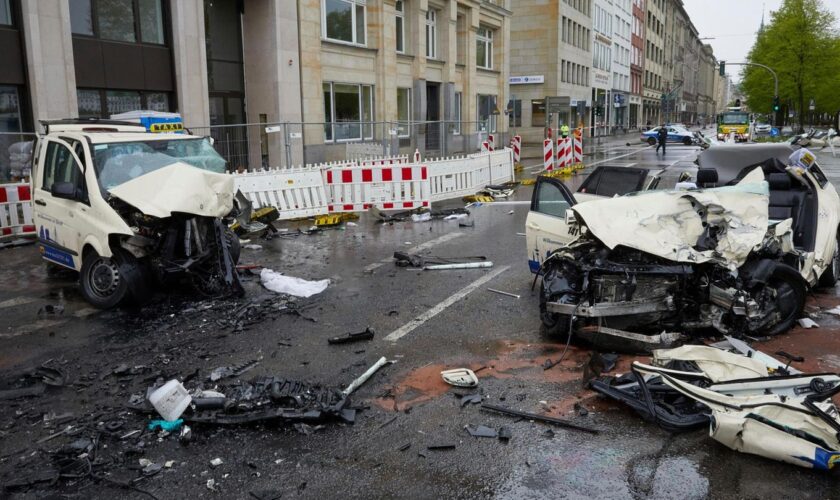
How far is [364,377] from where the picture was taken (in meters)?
5.48

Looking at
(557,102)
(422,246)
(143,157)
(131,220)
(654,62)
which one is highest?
(654,62)

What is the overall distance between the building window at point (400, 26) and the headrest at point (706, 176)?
24.2m

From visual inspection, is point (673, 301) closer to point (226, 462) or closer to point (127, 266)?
point (226, 462)

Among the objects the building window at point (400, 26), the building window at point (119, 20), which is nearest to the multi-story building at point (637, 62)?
the building window at point (400, 26)

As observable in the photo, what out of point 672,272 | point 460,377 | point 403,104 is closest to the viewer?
point 460,377

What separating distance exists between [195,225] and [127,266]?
2.99 feet

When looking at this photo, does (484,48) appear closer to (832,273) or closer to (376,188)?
(376,188)

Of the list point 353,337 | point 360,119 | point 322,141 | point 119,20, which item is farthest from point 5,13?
point 360,119

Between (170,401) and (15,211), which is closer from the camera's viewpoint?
(170,401)

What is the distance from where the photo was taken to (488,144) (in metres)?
22.8

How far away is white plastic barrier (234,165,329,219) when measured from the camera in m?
14.0

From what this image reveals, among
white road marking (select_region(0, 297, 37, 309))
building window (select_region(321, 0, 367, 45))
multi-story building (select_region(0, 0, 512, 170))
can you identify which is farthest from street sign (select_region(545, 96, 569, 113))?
white road marking (select_region(0, 297, 37, 309))

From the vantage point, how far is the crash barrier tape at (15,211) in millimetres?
12117

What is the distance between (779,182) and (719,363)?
374cm
